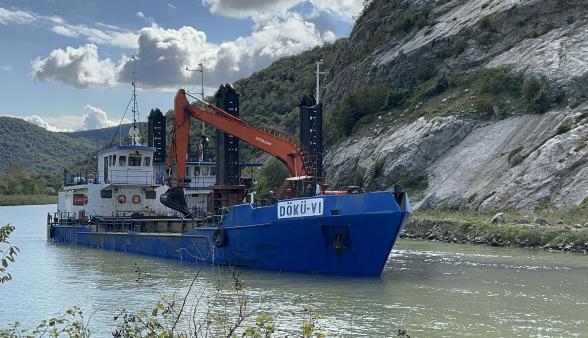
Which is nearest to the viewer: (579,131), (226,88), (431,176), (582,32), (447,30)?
(226,88)

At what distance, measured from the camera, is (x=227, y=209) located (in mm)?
27234

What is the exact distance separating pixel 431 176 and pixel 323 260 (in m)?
27.4

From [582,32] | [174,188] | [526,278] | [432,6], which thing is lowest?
[526,278]

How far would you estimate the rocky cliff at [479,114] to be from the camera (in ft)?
140

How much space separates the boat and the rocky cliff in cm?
1413

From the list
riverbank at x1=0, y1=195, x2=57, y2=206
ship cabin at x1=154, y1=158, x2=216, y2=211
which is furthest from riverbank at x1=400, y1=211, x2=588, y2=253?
riverbank at x1=0, y1=195, x2=57, y2=206

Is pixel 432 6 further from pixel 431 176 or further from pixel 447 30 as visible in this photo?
pixel 431 176

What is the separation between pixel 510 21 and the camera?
62594 millimetres

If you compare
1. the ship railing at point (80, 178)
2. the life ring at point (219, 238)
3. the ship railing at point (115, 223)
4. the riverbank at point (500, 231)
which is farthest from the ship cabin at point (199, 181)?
the riverbank at point (500, 231)

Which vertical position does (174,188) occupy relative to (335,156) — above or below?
below

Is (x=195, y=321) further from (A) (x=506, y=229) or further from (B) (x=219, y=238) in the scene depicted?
(A) (x=506, y=229)

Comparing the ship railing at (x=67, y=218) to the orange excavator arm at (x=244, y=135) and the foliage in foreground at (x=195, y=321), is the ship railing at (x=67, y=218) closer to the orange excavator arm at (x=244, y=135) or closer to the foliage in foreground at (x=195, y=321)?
the orange excavator arm at (x=244, y=135)

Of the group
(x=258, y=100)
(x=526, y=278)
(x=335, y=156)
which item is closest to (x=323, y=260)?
(x=526, y=278)

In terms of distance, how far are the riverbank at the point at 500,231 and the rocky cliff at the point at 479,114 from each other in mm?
2685
